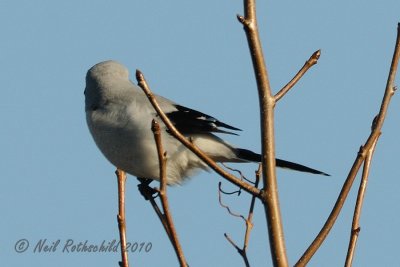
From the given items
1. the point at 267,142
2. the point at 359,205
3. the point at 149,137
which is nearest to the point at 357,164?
the point at 359,205

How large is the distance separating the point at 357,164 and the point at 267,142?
1.00ft

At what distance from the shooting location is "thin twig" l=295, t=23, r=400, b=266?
1.84m

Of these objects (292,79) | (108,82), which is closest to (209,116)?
(108,82)

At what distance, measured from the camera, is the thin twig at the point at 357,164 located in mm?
1842

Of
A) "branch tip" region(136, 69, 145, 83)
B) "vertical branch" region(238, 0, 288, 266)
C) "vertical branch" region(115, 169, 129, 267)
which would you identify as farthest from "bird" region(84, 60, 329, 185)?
"branch tip" region(136, 69, 145, 83)

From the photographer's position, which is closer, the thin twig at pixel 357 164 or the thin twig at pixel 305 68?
the thin twig at pixel 357 164

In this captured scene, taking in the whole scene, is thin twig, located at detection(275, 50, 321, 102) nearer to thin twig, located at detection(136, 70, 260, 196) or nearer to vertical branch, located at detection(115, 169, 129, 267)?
thin twig, located at detection(136, 70, 260, 196)

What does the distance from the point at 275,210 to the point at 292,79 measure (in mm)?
424

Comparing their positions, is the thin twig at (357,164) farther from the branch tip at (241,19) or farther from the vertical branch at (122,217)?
the vertical branch at (122,217)

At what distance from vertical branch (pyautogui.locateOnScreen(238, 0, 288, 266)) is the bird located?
1.98 meters

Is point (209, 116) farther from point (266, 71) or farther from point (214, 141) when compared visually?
point (266, 71)

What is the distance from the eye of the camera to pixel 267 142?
178cm

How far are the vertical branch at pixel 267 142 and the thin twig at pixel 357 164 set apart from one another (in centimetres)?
9

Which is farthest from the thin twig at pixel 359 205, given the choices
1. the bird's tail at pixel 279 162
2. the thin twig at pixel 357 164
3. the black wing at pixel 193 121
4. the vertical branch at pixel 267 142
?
the black wing at pixel 193 121
